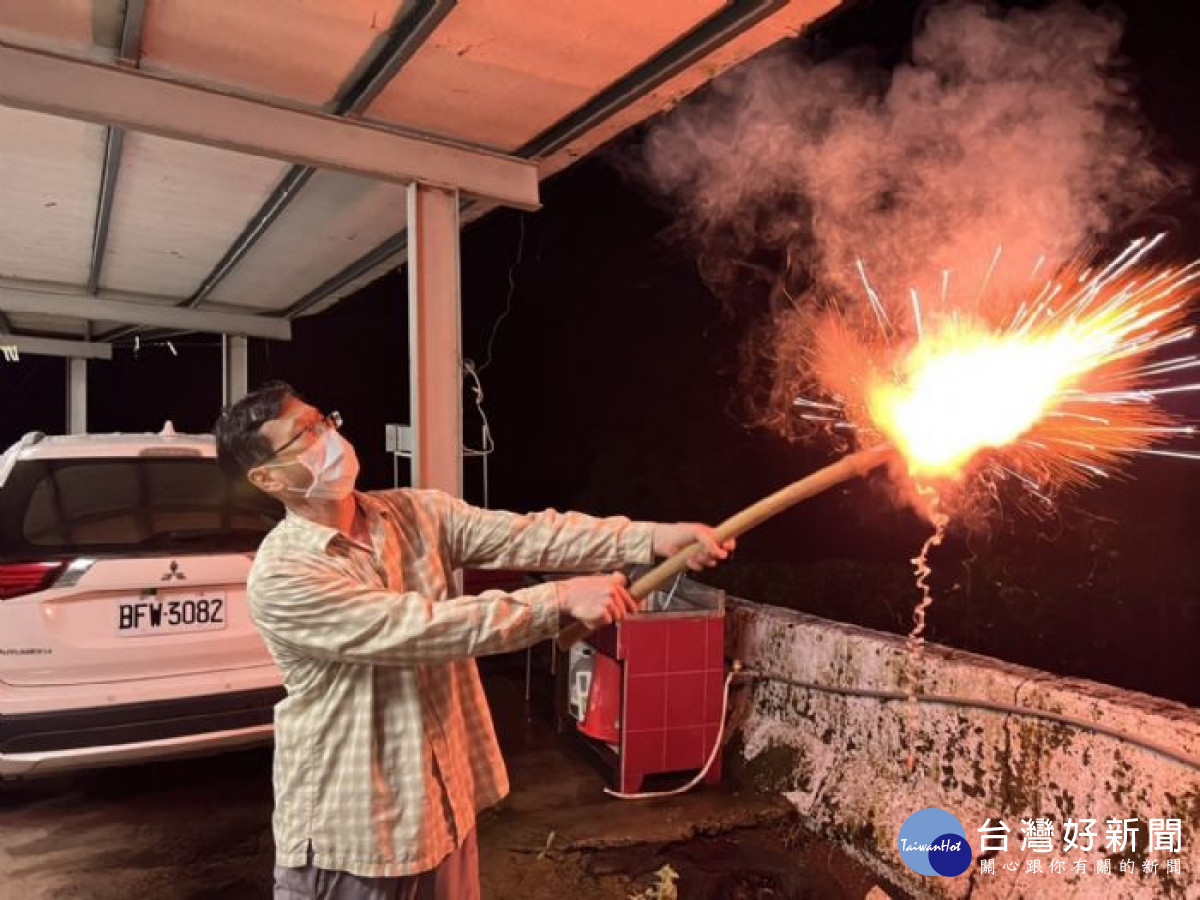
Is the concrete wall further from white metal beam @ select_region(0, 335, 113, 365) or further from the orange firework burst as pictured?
white metal beam @ select_region(0, 335, 113, 365)

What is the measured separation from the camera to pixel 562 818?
15.7 ft

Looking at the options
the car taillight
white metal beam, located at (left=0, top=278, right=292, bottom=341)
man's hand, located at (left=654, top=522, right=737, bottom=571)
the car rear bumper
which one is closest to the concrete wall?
man's hand, located at (left=654, top=522, right=737, bottom=571)

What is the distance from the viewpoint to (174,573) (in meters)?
4.55

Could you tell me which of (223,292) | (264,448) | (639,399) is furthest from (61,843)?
(639,399)

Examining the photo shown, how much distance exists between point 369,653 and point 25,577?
3256 millimetres

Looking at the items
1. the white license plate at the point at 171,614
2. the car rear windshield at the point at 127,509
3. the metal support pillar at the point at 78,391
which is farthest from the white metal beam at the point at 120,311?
the white license plate at the point at 171,614

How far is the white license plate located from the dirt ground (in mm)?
1177

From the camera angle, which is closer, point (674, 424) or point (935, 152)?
point (935, 152)

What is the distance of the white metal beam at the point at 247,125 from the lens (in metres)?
4.00

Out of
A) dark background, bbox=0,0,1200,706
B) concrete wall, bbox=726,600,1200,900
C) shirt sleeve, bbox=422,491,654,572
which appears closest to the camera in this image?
shirt sleeve, bbox=422,491,654,572

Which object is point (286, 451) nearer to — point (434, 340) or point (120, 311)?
point (434, 340)

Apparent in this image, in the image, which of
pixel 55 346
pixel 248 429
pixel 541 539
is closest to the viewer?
pixel 248 429

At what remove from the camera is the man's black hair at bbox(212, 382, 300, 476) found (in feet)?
8.14

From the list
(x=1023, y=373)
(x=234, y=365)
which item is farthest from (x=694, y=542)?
(x=234, y=365)
